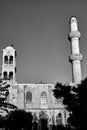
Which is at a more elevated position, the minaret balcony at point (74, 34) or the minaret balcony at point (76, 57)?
the minaret balcony at point (74, 34)

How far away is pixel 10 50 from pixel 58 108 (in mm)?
12758

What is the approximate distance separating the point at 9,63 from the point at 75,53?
38.6ft

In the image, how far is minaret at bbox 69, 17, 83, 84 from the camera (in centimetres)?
3853

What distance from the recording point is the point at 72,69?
130 ft

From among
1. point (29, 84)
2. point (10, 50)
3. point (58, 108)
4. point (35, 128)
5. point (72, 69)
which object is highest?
point (10, 50)

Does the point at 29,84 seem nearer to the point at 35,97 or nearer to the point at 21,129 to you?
the point at 35,97

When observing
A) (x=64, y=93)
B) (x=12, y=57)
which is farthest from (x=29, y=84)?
(x=64, y=93)

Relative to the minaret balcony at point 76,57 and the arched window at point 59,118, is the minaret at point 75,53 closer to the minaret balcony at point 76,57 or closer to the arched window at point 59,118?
the minaret balcony at point 76,57

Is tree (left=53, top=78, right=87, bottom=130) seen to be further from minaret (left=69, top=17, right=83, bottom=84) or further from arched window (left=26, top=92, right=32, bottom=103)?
minaret (left=69, top=17, right=83, bottom=84)

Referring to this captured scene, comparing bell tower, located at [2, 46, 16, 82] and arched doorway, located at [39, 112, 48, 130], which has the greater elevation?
bell tower, located at [2, 46, 16, 82]

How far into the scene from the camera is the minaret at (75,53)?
38531 millimetres

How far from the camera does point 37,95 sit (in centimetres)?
3619

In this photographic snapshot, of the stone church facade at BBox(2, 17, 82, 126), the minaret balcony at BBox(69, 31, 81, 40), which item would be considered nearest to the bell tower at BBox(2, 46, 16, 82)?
the stone church facade at BBox(2, 17, 82, 126)

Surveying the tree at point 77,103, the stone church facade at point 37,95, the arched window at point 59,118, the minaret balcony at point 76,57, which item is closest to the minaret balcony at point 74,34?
the stone church facade at point 37,95
